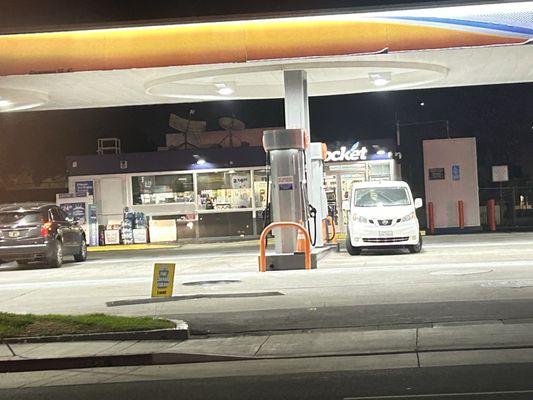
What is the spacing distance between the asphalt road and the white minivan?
11095 mm

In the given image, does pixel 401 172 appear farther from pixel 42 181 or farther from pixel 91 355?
pixel 42 181

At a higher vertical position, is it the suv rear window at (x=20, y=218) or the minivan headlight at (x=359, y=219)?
the suv rear window at (x=20, y=218)

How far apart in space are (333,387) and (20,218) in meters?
14.6

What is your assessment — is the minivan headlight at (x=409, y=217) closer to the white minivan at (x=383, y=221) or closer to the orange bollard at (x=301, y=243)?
the white minivan at (x=383, y=221)

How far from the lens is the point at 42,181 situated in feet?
157

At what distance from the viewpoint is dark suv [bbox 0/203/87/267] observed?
19172 mm

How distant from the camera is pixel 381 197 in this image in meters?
19.5

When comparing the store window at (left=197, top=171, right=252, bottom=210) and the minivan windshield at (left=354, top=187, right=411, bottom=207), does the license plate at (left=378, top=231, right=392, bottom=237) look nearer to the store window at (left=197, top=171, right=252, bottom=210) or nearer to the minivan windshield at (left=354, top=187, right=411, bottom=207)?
the minivan windshield at (left=354, top=187, right=411, bottom=207)

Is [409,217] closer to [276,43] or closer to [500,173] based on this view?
[276,43]

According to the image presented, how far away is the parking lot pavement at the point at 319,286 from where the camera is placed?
10828 mm

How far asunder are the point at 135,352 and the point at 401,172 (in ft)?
71.8

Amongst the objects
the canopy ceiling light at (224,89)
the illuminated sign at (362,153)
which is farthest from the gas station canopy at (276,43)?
the illuminated sign at (362,153)

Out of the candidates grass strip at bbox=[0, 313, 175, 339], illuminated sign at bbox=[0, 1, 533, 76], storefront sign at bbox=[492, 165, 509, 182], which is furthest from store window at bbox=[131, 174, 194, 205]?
grass strip at bbox=[0, 313, 175, 339]

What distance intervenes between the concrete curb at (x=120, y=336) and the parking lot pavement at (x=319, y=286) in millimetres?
1293
